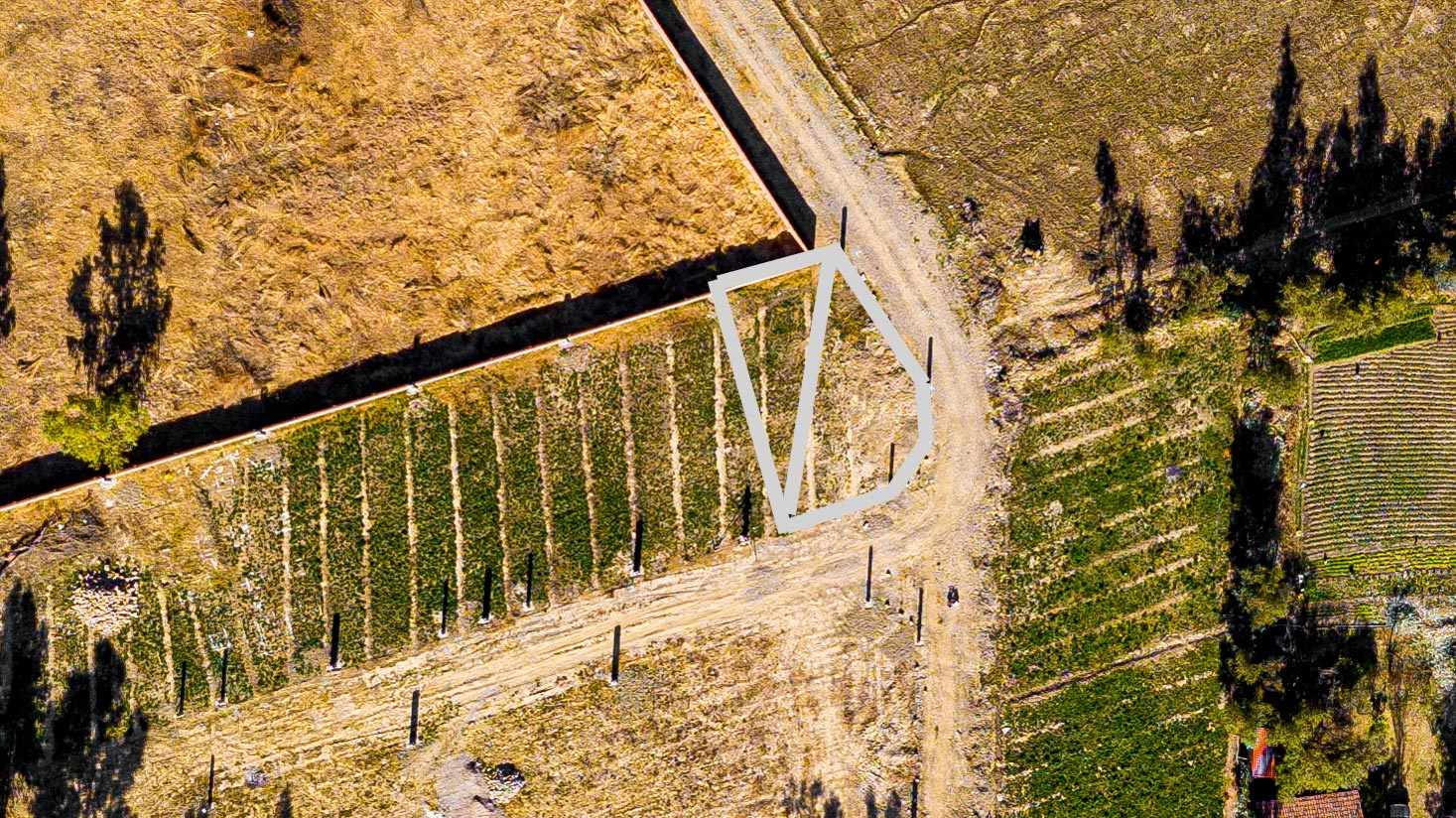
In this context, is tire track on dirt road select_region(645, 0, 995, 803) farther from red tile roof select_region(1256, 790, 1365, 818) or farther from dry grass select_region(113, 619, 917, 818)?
red tile roof select_region(1256, 790, 1365, 818)

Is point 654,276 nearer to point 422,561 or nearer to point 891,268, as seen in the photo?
point 891,268

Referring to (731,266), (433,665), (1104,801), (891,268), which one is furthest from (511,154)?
(1104,801)

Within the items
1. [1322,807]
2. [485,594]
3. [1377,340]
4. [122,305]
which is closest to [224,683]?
[485,594]

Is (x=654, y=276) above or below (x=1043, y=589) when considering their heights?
above

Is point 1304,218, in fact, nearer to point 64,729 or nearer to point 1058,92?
point 1058,92

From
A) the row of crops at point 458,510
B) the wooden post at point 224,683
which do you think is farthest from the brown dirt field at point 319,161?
the wooden post at point 224,683
